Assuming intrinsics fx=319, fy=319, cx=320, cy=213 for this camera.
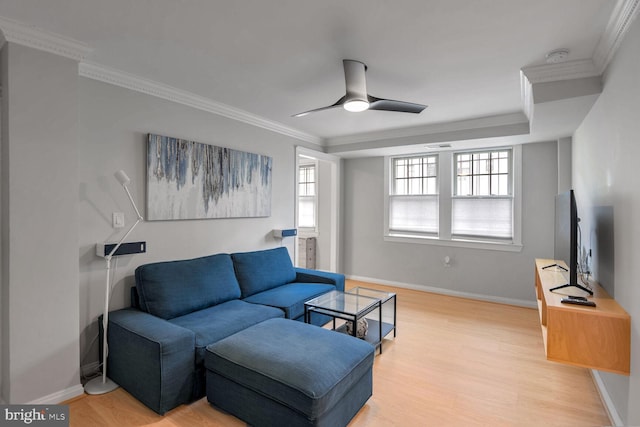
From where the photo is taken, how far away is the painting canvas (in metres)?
3.05

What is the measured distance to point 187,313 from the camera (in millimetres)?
2812

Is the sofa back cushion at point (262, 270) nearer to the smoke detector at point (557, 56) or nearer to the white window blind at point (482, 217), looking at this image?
the white window blind at point (482, 217)

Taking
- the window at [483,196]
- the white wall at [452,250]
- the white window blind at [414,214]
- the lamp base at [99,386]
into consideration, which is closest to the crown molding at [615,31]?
the white wall at [452,250]

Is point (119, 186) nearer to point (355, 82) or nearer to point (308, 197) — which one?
point (355, 82)

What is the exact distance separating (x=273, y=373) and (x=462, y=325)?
110 inches

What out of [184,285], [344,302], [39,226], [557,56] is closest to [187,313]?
[184,285]

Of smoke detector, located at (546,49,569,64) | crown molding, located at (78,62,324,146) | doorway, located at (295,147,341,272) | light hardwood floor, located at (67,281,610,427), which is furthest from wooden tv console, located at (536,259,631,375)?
doorway, located at (295,147,341,272)

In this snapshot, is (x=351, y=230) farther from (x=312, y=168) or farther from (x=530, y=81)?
(x=530, y=81)

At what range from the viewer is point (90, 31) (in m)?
2.16

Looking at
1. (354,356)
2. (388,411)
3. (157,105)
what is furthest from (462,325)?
(157,105)

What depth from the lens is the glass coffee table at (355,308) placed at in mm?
2883

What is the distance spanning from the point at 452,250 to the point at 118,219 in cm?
451

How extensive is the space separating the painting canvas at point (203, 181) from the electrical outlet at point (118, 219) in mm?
233

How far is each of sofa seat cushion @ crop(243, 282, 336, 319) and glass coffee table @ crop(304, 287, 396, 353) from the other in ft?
0.33
